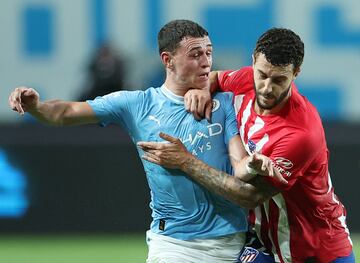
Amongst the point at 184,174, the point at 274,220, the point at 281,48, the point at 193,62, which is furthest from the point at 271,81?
the point at 274,220

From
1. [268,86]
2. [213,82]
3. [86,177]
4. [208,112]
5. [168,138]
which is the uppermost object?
[268,86]

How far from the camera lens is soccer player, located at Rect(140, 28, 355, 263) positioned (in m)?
6.45

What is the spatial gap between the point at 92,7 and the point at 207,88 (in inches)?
434

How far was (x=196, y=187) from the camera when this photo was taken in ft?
22.0

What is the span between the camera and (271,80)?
6.41 metres

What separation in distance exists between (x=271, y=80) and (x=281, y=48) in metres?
0.20

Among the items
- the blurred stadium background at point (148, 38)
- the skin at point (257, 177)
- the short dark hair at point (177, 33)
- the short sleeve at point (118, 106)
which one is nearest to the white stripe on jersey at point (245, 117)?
the skin at point (257, 177)

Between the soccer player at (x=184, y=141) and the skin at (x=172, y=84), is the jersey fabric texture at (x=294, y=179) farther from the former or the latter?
the skin at (x=172, y=84)

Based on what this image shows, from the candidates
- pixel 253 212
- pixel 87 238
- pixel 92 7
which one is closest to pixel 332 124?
pixel 87 238

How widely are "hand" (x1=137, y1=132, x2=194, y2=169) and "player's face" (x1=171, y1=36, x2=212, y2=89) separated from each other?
1.51 feet

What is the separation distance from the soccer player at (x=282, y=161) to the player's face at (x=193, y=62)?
182mm

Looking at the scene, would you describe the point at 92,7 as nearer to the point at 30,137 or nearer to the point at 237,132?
the point at 30,137

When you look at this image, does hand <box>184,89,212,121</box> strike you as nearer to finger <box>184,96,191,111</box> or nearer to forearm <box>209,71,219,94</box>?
finger <box>184,96,191,111</box>

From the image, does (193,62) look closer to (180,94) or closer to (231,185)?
(180,94)
